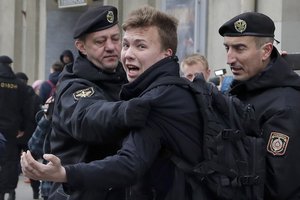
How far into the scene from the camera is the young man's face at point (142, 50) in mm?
3107

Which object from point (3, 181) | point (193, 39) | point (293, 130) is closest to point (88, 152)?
point (293, 130)

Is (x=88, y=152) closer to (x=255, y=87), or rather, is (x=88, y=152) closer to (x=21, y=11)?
(x=255, y=87)

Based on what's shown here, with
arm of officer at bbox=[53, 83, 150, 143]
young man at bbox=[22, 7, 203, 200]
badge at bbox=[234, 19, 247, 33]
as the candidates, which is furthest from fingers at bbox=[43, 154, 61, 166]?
badge at bbox=[234, 19, 247, 33]

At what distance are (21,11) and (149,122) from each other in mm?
18388

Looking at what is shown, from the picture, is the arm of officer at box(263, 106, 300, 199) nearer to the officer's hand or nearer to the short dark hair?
the short dark hair

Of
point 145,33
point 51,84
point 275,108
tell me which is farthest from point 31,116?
point 145,33

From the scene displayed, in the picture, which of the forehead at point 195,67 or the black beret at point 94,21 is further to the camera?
the forehead at point 195,67

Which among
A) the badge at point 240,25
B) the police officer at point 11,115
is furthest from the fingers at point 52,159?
the police officer at point 11,115

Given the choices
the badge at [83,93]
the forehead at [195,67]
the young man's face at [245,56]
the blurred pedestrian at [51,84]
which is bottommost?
the blurred pedestrian at [51,84]

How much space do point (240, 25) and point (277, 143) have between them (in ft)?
1.94

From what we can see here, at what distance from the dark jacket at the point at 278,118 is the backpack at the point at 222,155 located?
0.11m

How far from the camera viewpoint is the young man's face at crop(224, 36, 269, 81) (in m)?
3.47

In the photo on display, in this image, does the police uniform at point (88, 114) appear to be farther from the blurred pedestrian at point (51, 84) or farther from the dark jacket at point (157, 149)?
the blurred pedestrian at point (51, 84)

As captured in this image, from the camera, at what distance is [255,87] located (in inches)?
137
